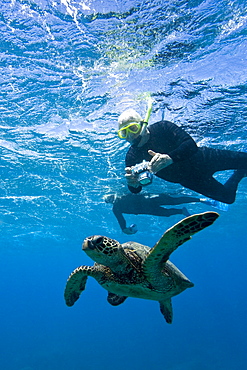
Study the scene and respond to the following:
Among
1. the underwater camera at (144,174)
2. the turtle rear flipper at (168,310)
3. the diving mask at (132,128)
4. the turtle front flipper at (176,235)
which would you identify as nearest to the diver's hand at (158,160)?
the underwater camera at (144,174)

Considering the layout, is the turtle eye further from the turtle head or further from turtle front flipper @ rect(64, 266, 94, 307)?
turtle front flipper @ rect(64, 266, 94, 307)

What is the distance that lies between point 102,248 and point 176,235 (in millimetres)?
986

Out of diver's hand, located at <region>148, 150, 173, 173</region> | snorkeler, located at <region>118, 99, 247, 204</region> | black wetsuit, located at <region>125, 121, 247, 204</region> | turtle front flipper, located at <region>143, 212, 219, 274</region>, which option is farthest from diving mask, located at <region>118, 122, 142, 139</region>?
turtle front flipper, located at <region>143, 212, 219, 274</region>

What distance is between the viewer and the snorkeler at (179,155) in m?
5.90

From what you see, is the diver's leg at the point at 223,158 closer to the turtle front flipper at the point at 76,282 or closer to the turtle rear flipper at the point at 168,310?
the turtle rear flipper at the point at 168,310

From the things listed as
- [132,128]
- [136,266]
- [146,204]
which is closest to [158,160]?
[132,128]

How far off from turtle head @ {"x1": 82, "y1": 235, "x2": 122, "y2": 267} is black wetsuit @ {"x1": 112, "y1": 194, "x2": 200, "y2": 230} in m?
7.50

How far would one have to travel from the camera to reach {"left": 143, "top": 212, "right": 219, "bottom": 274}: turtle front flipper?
2.54 m

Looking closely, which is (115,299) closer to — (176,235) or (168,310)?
(168,310)

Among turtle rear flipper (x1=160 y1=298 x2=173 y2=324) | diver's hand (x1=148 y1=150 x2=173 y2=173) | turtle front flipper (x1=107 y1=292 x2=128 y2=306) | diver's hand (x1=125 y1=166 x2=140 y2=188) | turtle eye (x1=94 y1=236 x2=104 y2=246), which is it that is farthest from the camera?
diver's hand (x1=125 y1=166 x2=140 y2=188)

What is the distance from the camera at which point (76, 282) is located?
445cm

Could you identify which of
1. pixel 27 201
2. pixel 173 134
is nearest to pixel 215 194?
pixel 173 134

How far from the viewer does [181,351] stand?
39656mm

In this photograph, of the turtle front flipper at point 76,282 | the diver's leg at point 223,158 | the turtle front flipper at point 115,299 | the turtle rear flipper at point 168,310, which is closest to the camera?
the turtle front flipper at point 76,282
